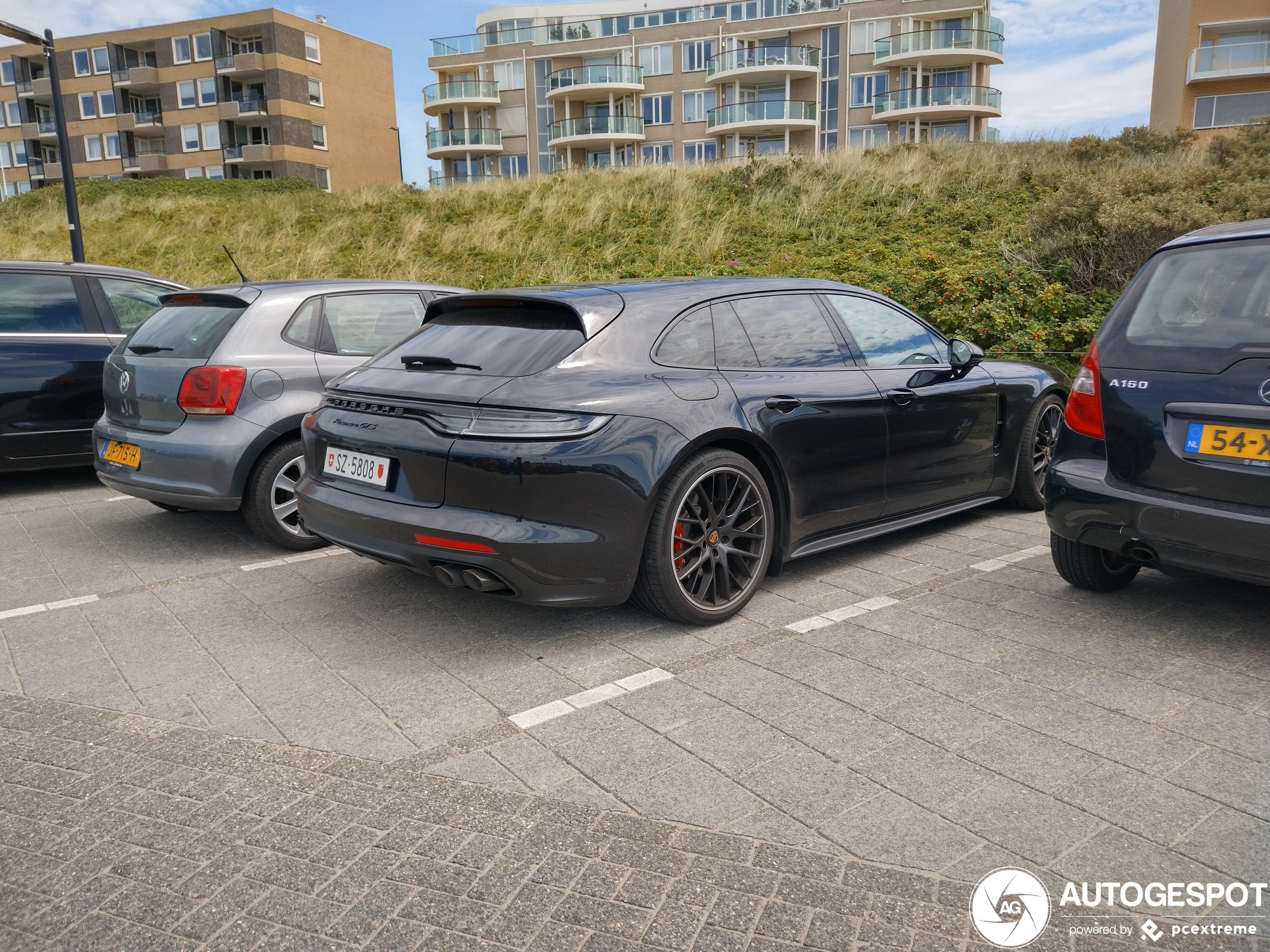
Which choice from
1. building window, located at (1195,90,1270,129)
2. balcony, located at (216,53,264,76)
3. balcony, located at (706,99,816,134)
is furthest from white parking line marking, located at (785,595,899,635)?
balcony, located at (216,53,264,76)

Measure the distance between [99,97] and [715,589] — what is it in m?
75.6

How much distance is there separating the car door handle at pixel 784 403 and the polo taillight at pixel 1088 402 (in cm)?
122

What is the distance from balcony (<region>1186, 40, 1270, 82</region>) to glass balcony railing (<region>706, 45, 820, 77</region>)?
60.4 ft

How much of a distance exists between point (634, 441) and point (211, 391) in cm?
303

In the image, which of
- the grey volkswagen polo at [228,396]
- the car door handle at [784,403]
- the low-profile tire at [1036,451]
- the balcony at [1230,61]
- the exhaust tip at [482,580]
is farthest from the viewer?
the balcony at [1230,61]

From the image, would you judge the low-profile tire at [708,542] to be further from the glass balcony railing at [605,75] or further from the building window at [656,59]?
the building window at [656,59]

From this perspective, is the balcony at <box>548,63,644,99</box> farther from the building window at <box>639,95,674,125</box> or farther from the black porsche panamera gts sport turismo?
the black porsche panamera gts sport turismo

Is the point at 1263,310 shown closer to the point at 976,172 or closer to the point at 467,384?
the point at 467,384

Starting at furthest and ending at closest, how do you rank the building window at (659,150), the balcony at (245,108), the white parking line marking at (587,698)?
the balcony at (245,108) → the building window at (659,150) → the white parking line marking at (587,698)

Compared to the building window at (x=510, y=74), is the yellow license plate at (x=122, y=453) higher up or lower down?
lower down

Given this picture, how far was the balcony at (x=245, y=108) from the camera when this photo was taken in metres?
60.9

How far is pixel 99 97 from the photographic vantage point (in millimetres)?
65250

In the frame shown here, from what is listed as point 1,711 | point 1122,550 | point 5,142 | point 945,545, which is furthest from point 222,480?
point 5,142

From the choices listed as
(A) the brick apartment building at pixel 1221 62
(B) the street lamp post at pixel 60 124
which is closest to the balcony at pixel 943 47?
(A) the brick apartment building at pixel 1221 62
